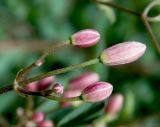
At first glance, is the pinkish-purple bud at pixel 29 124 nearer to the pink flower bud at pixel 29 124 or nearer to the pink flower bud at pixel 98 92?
the pink flower bud at pixel 29 124

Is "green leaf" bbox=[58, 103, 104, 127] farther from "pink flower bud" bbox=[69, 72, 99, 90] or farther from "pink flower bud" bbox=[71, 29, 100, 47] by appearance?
"pink flower bud" bbox=[71, 29, 100, 47]

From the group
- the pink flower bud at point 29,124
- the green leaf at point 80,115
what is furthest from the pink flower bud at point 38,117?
the green leaf at point 80,115

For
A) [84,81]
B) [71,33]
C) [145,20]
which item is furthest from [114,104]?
[71,33]

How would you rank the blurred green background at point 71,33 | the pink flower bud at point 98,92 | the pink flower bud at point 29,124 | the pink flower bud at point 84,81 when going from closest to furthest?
the pink flower bud at point 98,92 < the pink flower bud at point 29,124 < the pink flower bud at point 84,81 < the blurred green background at point 71,33

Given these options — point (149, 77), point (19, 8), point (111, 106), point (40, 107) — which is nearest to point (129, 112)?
point (111, 106)

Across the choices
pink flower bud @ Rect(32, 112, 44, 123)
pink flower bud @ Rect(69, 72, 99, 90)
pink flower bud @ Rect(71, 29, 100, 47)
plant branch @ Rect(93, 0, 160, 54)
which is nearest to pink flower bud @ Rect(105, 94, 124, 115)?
pink flower bud @ Rect(69, 72, 99, 90)

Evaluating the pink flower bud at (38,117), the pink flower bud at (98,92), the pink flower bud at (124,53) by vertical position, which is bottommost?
the pink flower bud at (38,117)
